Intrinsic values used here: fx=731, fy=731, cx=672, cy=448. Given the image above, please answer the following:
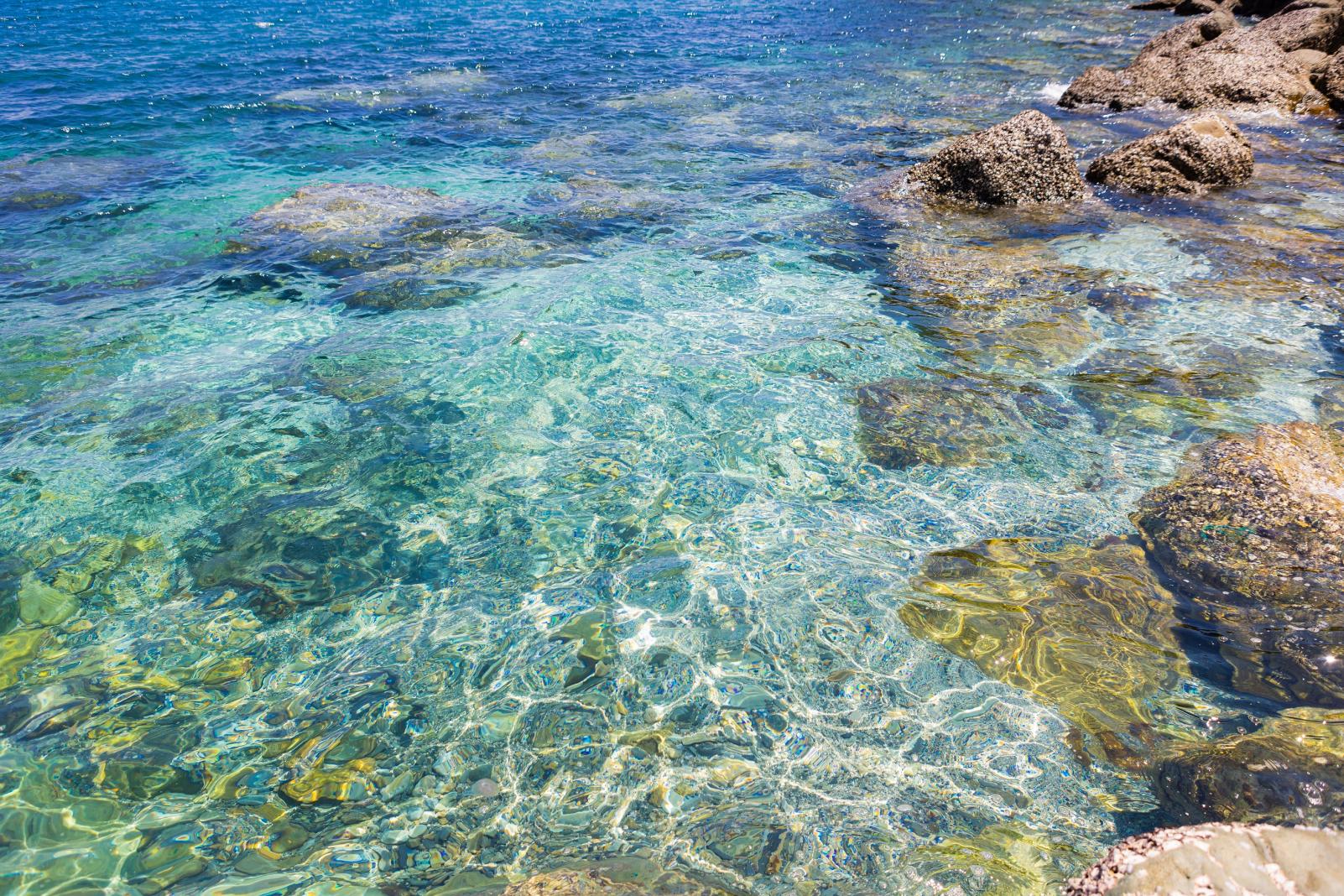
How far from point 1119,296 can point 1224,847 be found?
6.85m

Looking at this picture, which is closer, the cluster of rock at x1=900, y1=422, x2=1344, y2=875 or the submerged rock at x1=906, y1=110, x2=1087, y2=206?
the cluster of rock at x1=900, y1=422, x2=1344, y2=875

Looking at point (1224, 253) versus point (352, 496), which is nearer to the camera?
point (352, 496)

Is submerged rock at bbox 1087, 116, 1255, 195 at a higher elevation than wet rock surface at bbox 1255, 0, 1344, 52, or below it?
below

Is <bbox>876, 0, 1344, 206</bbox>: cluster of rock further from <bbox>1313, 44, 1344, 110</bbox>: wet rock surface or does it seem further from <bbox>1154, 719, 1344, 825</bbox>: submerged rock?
<bbox>1154, 719, 1344, 825</bbox>: submerged rock

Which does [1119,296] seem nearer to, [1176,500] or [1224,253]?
[1224,253]

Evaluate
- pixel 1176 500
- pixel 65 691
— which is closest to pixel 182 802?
pixel 65 691

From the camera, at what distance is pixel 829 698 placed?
3.86 metres

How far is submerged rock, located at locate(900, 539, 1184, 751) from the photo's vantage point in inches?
148

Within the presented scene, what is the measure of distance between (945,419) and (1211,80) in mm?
15321

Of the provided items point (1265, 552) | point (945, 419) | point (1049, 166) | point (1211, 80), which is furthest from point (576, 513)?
point (1211, 80)

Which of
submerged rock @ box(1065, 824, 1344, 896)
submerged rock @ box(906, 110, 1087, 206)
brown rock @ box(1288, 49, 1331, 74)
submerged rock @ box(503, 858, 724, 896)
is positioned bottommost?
submerged rock @ box(503, 858, 724, 896)

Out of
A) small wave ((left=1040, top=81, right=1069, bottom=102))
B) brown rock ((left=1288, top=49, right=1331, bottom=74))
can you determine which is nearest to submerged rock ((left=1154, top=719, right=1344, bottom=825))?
small wave ((left=1040, top=81, right=1069, bottom=102))

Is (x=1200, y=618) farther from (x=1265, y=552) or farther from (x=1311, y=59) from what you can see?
(x=1311, y=59)

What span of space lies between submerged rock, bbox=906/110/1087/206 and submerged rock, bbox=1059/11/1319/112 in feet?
24.6
